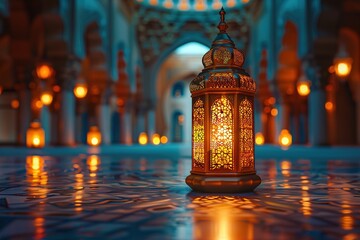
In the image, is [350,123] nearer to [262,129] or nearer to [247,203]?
[262,129]

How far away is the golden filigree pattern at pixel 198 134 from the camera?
3.83m

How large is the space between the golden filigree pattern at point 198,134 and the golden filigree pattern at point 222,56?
389 mm

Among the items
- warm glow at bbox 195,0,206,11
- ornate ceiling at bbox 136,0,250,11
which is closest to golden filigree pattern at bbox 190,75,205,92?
ornate ceiling at bbox 136,0,250,11

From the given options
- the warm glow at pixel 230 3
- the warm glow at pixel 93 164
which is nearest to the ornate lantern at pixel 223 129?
the warm glow at pixel 93 164

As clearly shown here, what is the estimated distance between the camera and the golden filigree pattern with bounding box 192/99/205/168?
151 inches

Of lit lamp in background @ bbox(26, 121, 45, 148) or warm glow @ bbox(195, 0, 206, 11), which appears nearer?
lit lamp in background @ bbox(26, 121, 45, 148)

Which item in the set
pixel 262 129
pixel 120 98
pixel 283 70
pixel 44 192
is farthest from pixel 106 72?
pixel 44 192

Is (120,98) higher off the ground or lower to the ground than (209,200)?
higher

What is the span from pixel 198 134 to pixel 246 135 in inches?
16.5

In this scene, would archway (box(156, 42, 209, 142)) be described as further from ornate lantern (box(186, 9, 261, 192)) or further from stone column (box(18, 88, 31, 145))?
ornate lantern (box(186, 9, 261, 192))

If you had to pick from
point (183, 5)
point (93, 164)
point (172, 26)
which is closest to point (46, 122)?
point (93, 164)

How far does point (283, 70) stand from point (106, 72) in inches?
337

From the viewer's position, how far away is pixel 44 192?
361 centimetres

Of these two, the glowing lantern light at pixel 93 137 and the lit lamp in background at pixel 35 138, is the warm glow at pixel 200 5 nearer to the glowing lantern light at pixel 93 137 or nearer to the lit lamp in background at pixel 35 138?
the glowing lantern light at pixel 93 137
